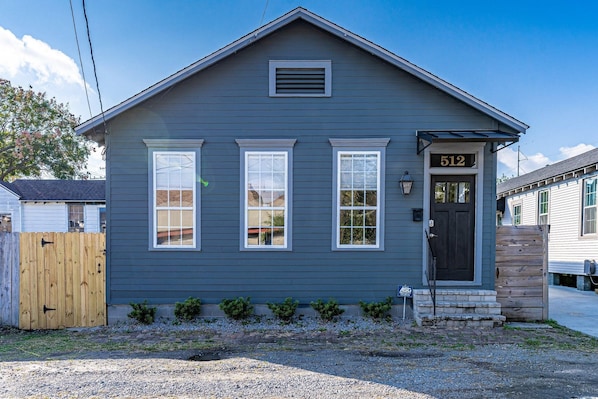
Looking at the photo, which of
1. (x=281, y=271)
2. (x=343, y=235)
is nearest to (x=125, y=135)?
(x=281, y=271)

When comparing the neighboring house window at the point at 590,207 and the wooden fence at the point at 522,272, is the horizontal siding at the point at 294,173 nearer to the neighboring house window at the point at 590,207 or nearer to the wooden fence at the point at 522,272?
the wooden fence at the point at 522,272

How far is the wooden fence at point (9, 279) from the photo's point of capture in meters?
6.33

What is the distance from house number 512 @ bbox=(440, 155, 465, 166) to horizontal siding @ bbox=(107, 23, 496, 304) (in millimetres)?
485

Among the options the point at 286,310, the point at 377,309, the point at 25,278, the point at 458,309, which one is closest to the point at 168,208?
the point at 25,278

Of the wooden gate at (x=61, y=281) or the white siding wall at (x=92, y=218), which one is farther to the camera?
the white siding wall at (x=92, y=218)

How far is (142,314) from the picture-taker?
648 cm

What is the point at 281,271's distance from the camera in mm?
6777

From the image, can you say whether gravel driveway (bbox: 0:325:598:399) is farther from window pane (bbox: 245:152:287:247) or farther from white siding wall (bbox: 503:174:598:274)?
white siding wall (bbox: 503:174:598:274)

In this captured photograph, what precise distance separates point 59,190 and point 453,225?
18.8m

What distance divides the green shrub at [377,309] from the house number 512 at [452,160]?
2.84m

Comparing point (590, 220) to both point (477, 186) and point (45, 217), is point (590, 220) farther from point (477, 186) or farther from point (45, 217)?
point (45, 217)

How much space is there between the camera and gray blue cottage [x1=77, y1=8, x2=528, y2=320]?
6.73 meters

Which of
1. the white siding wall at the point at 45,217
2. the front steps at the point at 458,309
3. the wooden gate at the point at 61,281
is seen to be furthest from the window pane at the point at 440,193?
the white siding wall at the point at 45,217

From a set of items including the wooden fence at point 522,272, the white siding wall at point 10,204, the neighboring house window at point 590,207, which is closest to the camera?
the wooden fence at point 522,272
